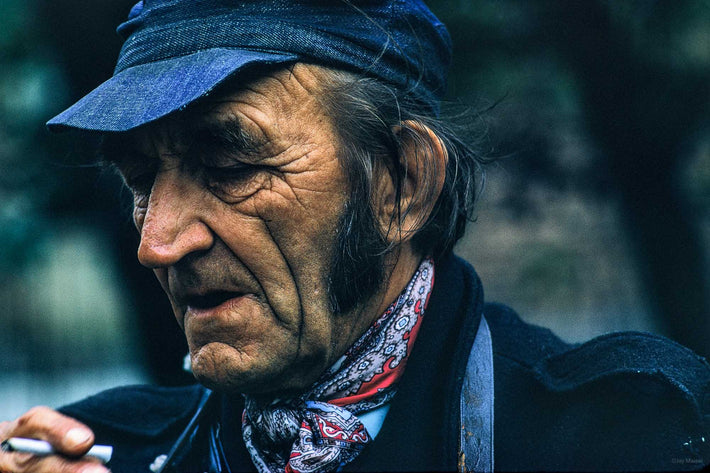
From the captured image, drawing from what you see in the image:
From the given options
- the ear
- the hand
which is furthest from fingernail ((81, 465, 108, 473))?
the ear

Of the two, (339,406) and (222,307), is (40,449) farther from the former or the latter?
(339,406)

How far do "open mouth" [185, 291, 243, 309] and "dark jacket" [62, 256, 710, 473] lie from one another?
513 millimetres

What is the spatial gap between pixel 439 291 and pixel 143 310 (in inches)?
88.2

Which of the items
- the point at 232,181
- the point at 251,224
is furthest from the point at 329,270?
the point at 232,181

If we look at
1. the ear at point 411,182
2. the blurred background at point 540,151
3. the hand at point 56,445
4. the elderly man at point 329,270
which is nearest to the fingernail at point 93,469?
the hand at point 56,445

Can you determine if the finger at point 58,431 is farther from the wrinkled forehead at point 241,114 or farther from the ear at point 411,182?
the ear at point 411,182

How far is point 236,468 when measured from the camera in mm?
2119

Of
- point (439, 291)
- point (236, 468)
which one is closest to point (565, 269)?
point (439, 291)

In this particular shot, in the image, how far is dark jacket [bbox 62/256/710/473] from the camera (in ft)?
5.79

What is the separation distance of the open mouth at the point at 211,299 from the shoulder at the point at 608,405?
86 cm

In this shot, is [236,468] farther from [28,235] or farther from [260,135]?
[28,235]

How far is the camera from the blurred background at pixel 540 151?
3.05m

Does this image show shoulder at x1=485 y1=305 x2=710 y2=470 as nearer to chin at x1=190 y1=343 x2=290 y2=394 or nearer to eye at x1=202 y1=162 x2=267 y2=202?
chin at x1=190 y1=343 x2=290 y2=394

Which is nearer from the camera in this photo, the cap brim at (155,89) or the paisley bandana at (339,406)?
the cap brim at (155,89)
